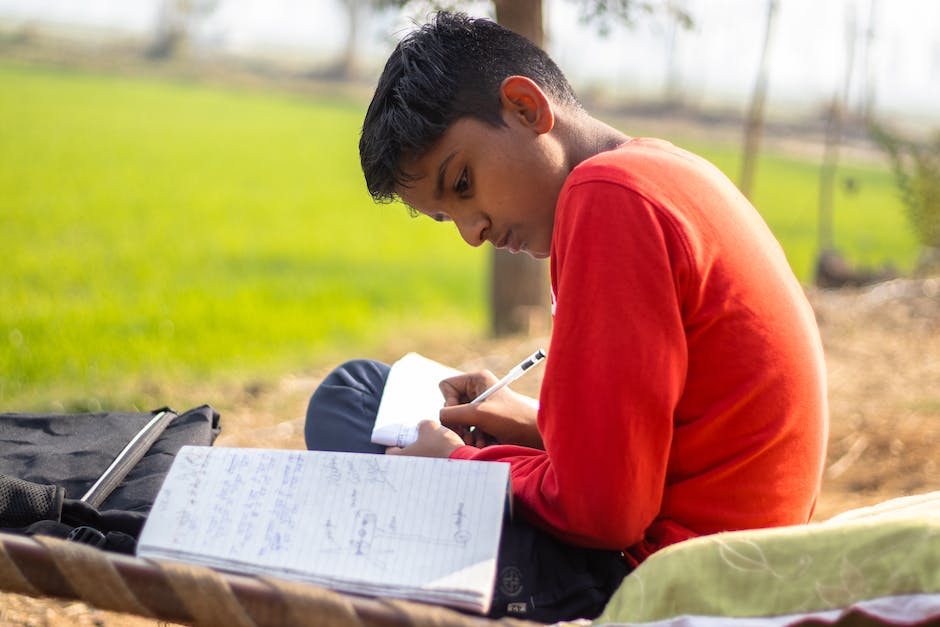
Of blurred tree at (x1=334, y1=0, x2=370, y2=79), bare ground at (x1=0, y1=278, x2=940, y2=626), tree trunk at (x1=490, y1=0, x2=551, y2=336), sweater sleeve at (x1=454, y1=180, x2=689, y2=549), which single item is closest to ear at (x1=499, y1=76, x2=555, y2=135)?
sweater sleeve at (x1=454, y1=180, x2=689, y2=549)

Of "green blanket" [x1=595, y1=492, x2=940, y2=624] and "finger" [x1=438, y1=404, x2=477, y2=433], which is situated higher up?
"green blanket" [x1=595, y1=492, x2=940, y2=624]

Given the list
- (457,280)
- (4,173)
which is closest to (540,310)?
(457,280)

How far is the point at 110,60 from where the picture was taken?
32.8 meters

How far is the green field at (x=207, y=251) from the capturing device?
17.5 ft

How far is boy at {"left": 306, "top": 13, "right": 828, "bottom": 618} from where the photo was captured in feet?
4.57

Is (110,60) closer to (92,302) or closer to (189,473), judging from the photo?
(92,302)

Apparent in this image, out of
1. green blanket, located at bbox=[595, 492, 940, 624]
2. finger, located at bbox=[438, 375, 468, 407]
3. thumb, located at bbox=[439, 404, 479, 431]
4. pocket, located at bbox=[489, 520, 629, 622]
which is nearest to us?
green blanket, located at bbox=[595, 492, 940, 624]

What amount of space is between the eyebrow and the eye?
0.03 m

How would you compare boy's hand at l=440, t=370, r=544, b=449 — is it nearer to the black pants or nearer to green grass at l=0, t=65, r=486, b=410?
the black pants

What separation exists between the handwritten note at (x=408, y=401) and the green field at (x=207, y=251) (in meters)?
2.47

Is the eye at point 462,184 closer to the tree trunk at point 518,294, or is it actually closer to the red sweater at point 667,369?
the red sweater at point 667,369

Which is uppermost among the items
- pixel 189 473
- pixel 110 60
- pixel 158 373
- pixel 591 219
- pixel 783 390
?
pixel 591 219

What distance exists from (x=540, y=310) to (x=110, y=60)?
31.4m

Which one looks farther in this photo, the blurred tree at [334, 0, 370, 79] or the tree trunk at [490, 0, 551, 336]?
the blurred tree at [334, 0, 370, 79]
